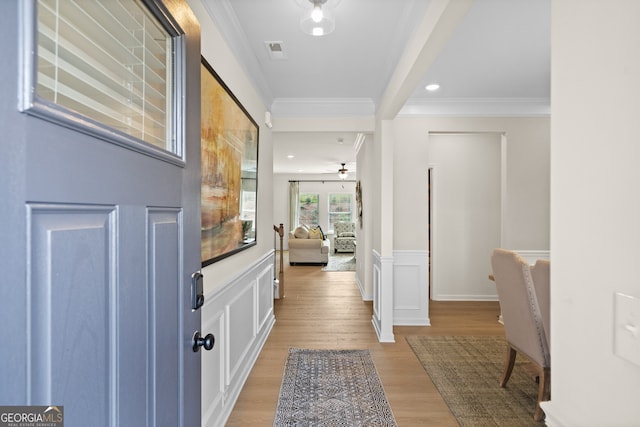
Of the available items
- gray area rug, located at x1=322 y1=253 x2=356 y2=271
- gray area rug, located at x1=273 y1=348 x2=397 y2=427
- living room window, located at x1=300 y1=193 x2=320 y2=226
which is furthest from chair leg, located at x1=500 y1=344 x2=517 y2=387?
living room window, located at x1=300 y1=193 x2=320 y2=226

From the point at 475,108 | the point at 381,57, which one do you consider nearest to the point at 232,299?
the point at 381,57

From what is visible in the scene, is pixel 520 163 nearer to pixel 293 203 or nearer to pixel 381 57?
pixel 381 57

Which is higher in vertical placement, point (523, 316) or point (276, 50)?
point (276, 50)

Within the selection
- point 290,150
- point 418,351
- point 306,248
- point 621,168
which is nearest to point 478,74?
point 418,351

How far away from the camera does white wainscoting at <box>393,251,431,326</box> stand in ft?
12.1

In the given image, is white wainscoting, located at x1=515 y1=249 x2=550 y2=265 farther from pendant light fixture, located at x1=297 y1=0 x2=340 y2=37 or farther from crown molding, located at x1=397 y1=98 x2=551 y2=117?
pendant light fixture, located at x1=297 y1=0 x2=340 y2=37

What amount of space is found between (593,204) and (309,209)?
10.4m

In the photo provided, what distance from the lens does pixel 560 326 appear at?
69cm

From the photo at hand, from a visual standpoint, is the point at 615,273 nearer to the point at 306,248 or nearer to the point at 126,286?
the point at 126,286

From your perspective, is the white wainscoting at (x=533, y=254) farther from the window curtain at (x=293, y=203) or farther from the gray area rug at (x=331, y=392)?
the window curtain at (x=293, y=203)

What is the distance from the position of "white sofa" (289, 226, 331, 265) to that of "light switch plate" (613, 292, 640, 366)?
700 cm

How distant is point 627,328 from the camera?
1.73 ft

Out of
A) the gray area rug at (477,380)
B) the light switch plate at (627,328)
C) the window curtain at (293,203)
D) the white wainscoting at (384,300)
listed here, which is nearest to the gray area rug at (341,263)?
the window curtain at (293,203)

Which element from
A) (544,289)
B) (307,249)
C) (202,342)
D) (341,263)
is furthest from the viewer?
(341,263)
